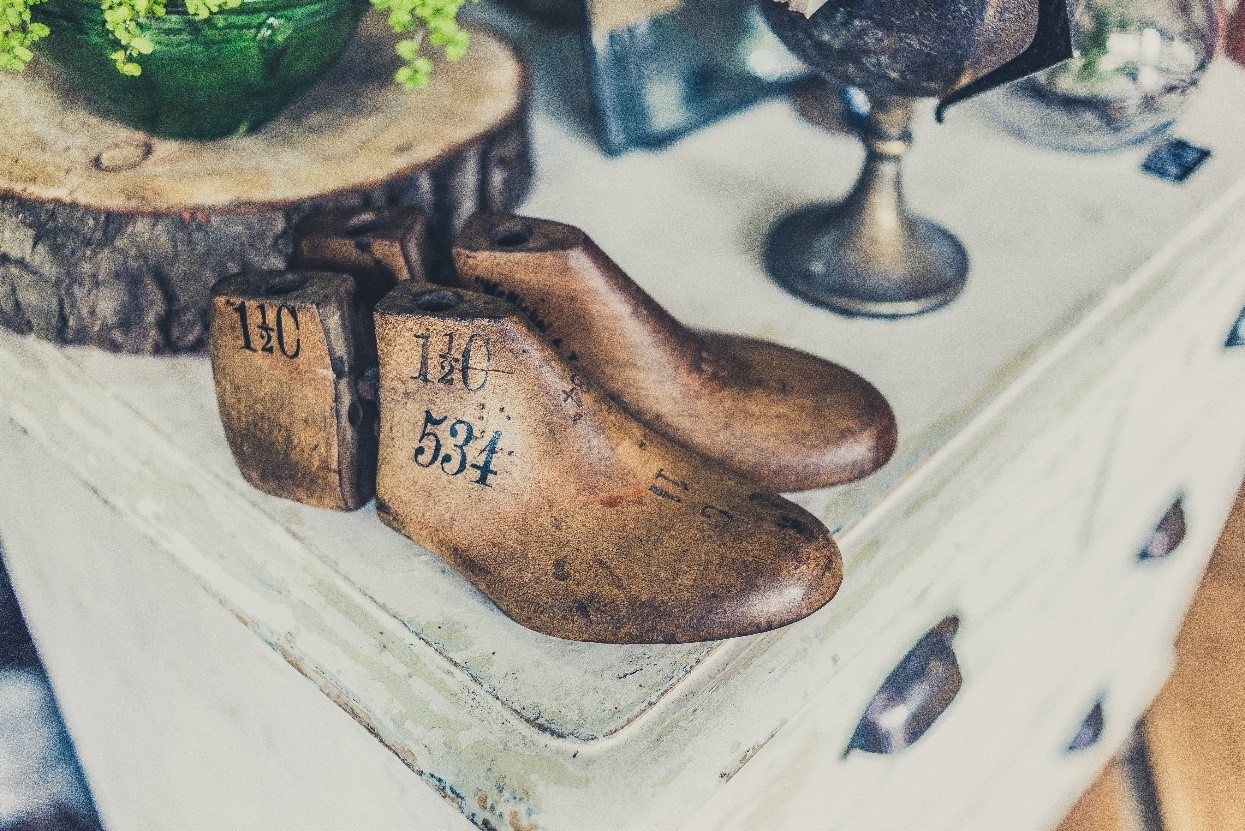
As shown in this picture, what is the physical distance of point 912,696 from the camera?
58cm

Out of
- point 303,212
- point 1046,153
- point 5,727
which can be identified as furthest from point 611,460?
point 5,727

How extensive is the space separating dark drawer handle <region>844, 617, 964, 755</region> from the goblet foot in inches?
7.4

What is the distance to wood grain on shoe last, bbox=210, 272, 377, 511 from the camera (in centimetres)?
45

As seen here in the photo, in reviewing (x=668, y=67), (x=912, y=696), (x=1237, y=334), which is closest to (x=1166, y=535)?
(x=1237, y=334)

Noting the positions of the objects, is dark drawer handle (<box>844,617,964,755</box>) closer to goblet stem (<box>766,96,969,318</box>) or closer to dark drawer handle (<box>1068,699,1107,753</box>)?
goblet stem (<box>766,96,969,318</box>)

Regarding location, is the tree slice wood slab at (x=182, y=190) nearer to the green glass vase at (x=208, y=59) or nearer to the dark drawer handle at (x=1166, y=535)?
the green glass vase at (x=208, y=59)

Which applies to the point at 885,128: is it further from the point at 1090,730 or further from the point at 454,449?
the point at 1090,730

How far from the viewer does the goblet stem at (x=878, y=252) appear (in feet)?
2.07

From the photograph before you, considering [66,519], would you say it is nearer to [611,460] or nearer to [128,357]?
[128,357]

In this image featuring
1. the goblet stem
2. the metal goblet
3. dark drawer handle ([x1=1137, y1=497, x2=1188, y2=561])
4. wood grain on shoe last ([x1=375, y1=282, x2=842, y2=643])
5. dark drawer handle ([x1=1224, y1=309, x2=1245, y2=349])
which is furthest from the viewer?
dark drawer handle ([x1=1137, y1=497, x2=1188, y2=561])

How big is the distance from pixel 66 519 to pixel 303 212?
24 cm

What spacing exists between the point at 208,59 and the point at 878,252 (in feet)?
1.27

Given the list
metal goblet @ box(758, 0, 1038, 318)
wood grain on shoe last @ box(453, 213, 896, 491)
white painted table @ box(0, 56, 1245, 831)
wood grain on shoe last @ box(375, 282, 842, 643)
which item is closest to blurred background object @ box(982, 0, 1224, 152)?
white painted table @ box(0, 56, 1245, 831)

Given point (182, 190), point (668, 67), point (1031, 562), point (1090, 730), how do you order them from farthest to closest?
point (1090, 730) < point (668, 67) < point (1031, 562) < point (182, 190)
